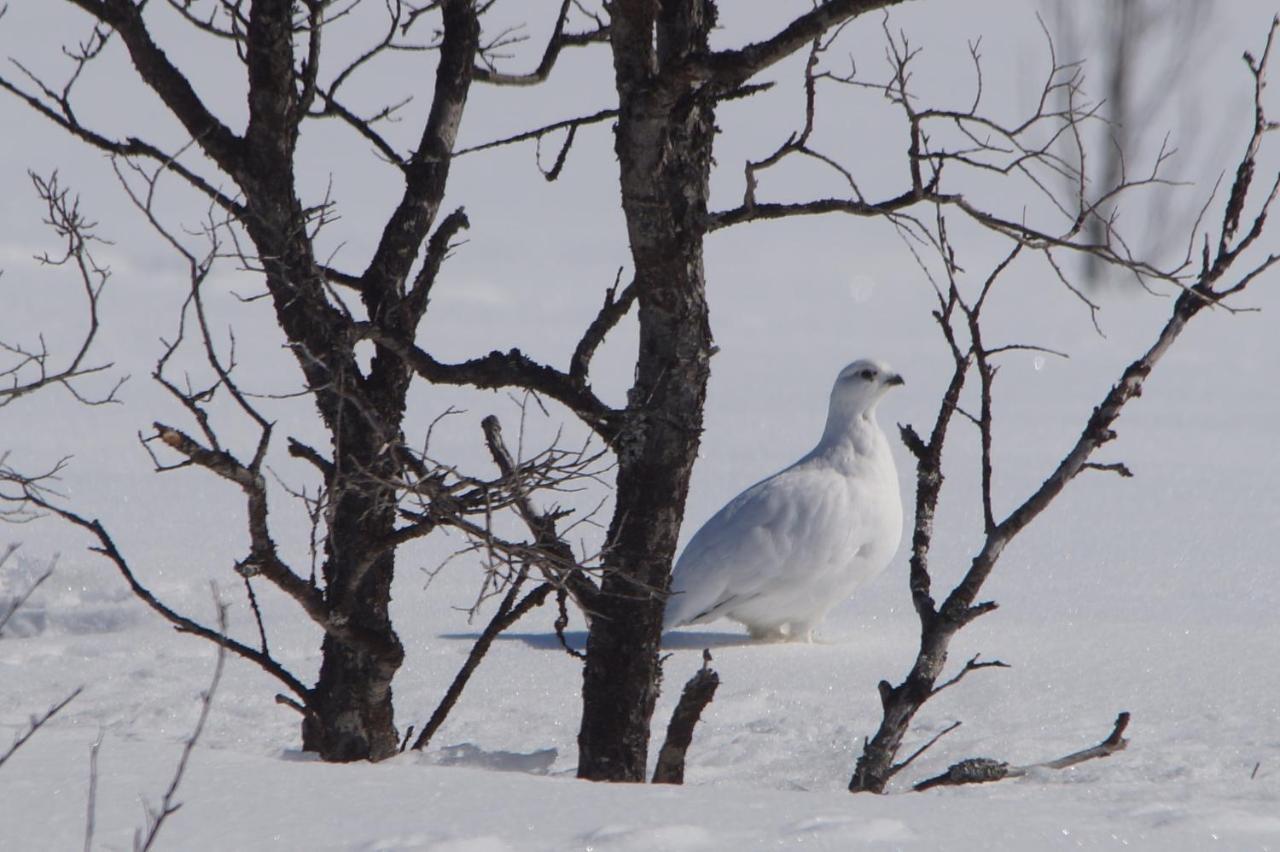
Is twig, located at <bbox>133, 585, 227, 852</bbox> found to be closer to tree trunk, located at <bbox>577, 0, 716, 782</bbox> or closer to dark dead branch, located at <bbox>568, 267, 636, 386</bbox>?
tree trunk, located at <bbox>577, 0, 716, 782</bbox>

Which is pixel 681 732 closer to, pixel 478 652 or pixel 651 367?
pixel 478 652

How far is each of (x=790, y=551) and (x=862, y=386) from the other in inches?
28.6

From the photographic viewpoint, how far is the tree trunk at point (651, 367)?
2.75 m

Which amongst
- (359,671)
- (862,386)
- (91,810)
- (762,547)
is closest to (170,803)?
(91,810)

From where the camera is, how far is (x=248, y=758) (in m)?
2.25

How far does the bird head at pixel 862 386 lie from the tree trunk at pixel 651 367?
250 cm

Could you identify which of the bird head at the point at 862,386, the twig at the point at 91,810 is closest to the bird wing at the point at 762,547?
the bird head at the point at 862,386

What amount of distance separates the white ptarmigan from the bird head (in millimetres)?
220

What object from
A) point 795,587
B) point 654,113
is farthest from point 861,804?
point 795,587

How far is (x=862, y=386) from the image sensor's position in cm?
536

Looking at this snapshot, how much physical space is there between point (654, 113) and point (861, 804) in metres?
1.26

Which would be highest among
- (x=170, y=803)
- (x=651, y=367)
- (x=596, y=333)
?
(x=596, y=333)

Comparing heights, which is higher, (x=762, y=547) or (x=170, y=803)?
(x=762, y=547)

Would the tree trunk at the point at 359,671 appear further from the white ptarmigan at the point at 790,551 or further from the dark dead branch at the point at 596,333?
the white ptarmigan at the point at 790,551
